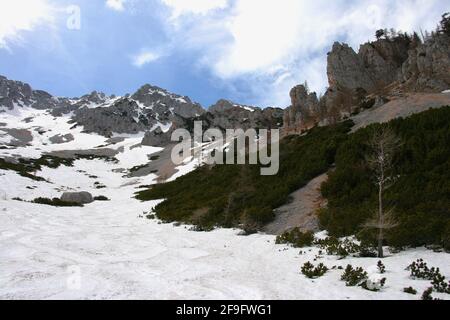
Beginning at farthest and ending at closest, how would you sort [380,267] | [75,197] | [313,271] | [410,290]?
[75,197] → [313,271] → [380,267] → [410,290]

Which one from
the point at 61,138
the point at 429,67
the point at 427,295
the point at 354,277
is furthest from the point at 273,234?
the point at 61,138

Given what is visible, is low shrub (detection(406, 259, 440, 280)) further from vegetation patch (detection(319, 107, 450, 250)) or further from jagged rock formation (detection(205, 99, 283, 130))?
jagged rock formation (detection(205, 99, 283, 130))

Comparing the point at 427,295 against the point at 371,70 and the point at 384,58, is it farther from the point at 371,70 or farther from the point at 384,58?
the point at 384,58

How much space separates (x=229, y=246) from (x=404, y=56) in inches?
3530

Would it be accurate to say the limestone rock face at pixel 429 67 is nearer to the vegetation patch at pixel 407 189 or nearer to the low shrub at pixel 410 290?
the vegetation patch at pixel 407 189

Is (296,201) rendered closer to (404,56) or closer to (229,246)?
(229,246)

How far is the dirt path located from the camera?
18266 millimetres

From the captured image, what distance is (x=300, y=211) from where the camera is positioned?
66.2ft

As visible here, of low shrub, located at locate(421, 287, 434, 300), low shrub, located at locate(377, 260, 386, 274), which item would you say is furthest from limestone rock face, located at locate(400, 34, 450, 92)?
low shrub, located at locate(421, 287, 434, 300)

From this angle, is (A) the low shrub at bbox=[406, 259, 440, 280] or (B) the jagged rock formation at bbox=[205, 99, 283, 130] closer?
(A) the low shrub at bbox=[406, 259, 440, 280]

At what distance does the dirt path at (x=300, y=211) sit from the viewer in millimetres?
18266

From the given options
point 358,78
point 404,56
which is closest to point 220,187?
point 358,78

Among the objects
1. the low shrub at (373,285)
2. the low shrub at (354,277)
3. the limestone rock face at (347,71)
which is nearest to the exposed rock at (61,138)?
the limestone rock face at (347,71)

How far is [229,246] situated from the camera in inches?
637
